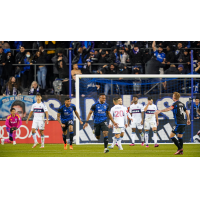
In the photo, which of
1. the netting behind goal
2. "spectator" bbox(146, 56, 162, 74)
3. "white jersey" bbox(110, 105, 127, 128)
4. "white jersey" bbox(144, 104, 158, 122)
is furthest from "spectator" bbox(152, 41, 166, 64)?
"white jersey" bbox(110, 105, 127, 128)

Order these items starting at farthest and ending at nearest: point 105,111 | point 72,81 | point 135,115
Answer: point 72,81
point 135,115
point 105,111

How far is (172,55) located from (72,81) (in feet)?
15.4

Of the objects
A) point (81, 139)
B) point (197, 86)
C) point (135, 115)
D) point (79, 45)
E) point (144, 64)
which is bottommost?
point (81, 139)

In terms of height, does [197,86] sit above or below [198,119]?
above

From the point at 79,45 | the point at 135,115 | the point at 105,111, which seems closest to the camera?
the point at 105,111

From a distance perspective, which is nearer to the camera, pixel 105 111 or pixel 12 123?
pixel 105 111

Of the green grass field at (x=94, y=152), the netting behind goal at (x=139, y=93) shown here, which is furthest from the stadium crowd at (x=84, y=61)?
the green grass field at (x=94, y=152)

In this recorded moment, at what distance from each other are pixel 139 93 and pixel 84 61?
294 centimetres

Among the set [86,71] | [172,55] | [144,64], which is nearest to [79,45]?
[86,71]

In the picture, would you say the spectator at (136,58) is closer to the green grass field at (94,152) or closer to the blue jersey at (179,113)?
the green grass field at (94,152)

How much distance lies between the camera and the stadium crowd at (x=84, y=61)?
50.3ft

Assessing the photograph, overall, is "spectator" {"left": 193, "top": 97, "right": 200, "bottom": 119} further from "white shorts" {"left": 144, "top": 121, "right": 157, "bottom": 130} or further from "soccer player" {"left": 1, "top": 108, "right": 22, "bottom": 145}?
"soccer player" {"left": 1, "top": 108, "right": 22, "bottom": 145}

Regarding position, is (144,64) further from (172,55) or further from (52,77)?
(52,77)

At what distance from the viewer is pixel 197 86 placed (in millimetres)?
15031
